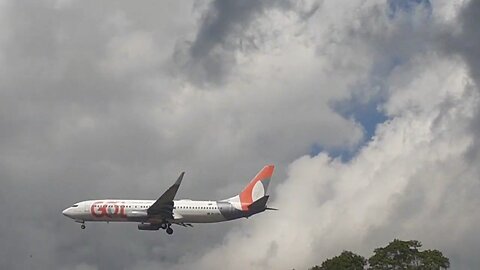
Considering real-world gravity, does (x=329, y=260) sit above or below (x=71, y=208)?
below

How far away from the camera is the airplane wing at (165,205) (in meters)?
126

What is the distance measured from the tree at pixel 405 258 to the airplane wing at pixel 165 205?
41205 mm

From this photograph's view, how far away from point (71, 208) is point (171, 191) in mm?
23554

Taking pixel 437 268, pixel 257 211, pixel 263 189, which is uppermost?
pixel 263 189

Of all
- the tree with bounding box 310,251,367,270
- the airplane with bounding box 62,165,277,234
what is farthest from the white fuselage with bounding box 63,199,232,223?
the tree with bounding box 310,251,367,270

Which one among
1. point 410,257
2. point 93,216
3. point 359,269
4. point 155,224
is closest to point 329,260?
point 359,269

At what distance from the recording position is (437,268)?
128375 mm

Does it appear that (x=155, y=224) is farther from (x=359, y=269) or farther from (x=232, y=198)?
(x=359, y=269)

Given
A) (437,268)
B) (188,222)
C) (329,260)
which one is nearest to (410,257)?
(437,268)

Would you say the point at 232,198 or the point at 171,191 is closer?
the point at 171,191

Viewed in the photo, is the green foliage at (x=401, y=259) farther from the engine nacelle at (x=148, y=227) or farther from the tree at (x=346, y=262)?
the engine nacelle at (x=148, y=227)

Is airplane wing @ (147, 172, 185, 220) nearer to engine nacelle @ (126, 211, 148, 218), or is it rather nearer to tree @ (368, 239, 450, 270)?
engine nacelle @ (126, 211, 148, 218)

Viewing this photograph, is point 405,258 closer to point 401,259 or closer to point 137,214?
point 401,259

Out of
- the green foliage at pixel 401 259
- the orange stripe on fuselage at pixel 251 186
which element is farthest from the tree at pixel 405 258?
the orange stripe on fuselage at pixel 251 186
